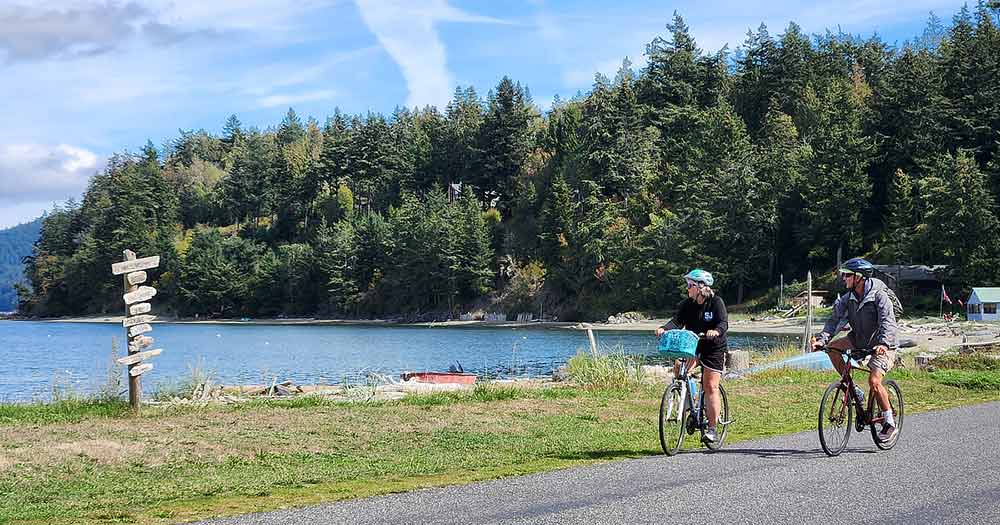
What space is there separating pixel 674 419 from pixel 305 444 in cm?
482

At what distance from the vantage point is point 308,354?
175 feet

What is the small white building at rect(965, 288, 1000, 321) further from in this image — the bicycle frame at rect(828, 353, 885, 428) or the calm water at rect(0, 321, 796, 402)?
the bicycle frame at rect(828, 353, 885, 428)

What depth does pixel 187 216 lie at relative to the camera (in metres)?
150

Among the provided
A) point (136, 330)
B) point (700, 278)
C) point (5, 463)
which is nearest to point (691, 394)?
point (700, 278)

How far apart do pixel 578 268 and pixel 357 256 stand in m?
29.9

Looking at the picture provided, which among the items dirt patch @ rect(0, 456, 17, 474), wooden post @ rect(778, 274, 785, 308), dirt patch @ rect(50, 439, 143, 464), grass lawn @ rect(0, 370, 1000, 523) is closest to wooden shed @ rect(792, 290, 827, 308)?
wooden post @ rect(778, 274, 785, 308)

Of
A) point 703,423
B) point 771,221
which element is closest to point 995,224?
point 771,221

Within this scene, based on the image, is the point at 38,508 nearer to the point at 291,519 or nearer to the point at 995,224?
the point at 291,519

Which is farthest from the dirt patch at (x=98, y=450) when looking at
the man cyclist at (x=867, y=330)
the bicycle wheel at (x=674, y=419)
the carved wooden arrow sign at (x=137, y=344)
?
the man cyclist at (x=867, y=330)

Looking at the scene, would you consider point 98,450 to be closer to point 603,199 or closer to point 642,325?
point 642,325

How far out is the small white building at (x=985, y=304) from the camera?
5834 centimetres

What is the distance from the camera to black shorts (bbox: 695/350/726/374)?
10430 mm

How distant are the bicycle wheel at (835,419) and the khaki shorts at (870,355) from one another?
39cm

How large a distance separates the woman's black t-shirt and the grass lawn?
1514 millimetres
